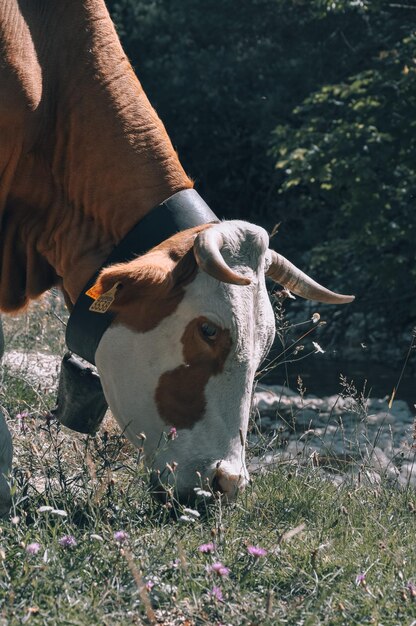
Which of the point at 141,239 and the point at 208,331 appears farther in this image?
the point at 141,239

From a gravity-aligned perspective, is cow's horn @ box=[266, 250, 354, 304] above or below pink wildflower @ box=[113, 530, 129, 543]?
above

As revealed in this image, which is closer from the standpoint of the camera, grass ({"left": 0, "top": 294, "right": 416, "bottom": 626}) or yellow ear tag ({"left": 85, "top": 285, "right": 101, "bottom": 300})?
grass ({"left": 0, "top": 294, "right": 416, "bottom": 626})

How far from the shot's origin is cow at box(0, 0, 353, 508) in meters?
4.04

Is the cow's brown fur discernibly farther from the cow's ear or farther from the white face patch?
the white face patch

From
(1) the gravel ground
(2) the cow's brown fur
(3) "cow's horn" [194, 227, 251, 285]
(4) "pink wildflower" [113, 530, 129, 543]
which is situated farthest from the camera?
(1) the gravel ground

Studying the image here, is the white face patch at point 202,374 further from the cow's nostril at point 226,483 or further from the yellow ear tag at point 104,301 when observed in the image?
the yellow ear tag at point 104,301

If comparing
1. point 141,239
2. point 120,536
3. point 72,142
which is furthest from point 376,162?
point 120,536

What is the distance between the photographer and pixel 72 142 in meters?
4.61

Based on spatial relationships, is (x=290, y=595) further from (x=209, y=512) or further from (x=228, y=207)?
(x=228, y=207)

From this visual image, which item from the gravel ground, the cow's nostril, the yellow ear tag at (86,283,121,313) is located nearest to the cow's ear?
the yellow ear tag at (86,283,121,313)

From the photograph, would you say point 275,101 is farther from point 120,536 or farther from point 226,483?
point 120,536

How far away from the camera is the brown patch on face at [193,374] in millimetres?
4059

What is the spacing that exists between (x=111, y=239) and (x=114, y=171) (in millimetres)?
285

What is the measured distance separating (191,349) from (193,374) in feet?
0.31
